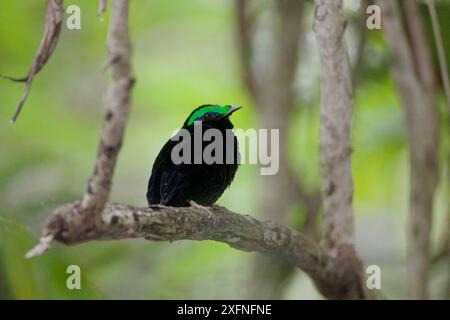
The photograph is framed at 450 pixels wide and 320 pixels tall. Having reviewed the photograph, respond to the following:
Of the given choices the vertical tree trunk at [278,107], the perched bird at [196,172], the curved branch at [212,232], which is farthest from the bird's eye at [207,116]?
the vertical tree trunk at [278,107]

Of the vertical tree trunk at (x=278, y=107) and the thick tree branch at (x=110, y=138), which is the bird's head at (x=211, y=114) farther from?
the vertical tree trunk at (x=278, y=107)

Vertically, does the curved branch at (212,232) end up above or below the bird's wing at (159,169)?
below

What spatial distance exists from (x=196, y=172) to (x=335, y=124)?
54 centimetres

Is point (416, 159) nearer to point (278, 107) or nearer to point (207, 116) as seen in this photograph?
point (278, 107)

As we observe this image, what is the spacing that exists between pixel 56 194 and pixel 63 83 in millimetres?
1564

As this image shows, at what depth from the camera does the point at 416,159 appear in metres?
3.64

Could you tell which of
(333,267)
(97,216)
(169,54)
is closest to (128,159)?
(169,54)

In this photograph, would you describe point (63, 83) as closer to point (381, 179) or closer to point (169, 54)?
point (169, 54)

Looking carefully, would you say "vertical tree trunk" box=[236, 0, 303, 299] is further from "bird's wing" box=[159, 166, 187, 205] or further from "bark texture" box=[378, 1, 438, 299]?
"bird's wing" box=[159, 166, 187, 205]

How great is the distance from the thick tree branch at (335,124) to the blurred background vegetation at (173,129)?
123 centimetres

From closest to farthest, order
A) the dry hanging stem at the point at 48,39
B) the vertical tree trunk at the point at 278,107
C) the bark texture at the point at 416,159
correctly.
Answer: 1. the dry hanging stem at the point at 48,39
2. the bark texture at the point at 416,159
3. the vertical tree trunk at the point at 278,107

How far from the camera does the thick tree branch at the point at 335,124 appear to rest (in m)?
2.75

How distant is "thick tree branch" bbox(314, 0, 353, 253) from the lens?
2.75m

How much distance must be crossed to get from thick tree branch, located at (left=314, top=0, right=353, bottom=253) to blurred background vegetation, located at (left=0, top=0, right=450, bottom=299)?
123cm
